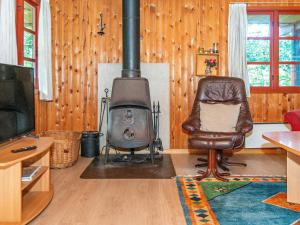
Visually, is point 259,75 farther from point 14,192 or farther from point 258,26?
point 14,192

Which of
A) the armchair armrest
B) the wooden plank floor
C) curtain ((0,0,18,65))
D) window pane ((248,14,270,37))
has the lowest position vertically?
the wooden plank floor

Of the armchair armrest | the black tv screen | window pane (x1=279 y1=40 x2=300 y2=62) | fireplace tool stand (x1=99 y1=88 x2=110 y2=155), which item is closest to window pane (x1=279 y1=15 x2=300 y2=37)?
window pane (x1=279 y1=40 x2=300 y2=62)

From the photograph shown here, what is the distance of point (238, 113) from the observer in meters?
3.91

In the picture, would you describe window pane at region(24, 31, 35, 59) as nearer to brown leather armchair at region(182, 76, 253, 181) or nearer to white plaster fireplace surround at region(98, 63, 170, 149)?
white plaster fireplace surround at region(98, 63, 170, 149)

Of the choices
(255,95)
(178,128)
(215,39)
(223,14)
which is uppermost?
(223,14)

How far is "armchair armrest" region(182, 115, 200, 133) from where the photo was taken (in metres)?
3.65

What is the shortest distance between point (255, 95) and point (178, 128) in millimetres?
1254

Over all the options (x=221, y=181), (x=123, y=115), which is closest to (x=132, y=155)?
(x=123, y=115)

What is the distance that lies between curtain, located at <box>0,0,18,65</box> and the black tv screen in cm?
41

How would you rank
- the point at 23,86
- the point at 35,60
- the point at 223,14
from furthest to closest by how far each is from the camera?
1. the point at 223,14
2. the point at 35,60
3. the point at 23,86

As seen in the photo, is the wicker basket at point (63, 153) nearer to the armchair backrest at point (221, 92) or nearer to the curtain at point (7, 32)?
the curtain at point (7, 32)

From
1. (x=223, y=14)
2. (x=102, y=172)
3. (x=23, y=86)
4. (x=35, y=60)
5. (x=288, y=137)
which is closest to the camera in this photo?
(x=288, y=137)

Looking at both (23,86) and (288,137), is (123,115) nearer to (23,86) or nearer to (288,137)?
(23,86)

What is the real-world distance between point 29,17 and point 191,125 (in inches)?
102
